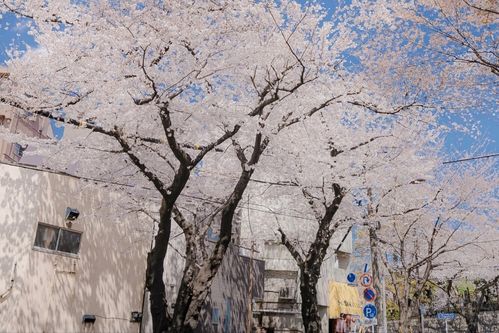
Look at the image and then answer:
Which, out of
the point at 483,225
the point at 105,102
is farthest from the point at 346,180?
the point at 483,225

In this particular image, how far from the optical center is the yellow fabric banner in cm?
2705

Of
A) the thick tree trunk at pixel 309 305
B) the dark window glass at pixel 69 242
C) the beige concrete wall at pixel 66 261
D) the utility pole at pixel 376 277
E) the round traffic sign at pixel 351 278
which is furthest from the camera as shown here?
the round traffic sign at pixel 351 278

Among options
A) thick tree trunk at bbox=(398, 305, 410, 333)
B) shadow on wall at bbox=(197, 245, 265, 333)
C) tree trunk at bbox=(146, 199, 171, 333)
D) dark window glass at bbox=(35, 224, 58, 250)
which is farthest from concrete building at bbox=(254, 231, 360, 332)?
tree trunk at bbox=(146, 199, 171, 333)

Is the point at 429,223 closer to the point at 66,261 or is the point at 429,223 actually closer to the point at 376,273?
the point at 376,273

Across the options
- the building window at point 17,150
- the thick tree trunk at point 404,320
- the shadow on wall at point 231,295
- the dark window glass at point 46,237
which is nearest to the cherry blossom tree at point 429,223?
the thick tree trunk at point 404,320

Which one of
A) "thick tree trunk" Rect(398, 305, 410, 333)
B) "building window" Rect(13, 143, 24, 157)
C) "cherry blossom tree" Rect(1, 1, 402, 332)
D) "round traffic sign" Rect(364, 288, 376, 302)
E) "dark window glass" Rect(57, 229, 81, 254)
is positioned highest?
"building window" Rect(13, 143, 24, 157)

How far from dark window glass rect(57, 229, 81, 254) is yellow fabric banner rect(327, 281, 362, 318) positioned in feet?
58.7

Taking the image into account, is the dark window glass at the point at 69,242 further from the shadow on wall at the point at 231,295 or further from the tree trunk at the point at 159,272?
the shadow on wall at the point at 231,295

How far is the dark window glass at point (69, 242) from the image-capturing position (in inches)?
519

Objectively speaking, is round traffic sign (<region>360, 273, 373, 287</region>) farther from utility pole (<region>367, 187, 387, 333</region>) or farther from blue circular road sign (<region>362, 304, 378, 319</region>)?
utility pole (<region>367, 187, 387, 333</region>)

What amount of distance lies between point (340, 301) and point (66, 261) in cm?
1863

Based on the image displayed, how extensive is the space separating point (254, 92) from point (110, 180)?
5.03 m

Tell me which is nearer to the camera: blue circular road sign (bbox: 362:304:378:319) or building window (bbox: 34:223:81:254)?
blue circular road sign (bbox: 362:304:378:319)

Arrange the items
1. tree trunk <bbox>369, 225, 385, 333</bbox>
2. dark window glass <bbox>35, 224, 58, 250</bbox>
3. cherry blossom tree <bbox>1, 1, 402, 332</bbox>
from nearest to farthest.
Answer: cherry blossom tree <bbox>1, 1, 402, 332</bbox>
dark window glass <bbox>35, 224, 58, 250</bbox>
tree trunk <bbox>369, 225, 385, 333</bbox>
